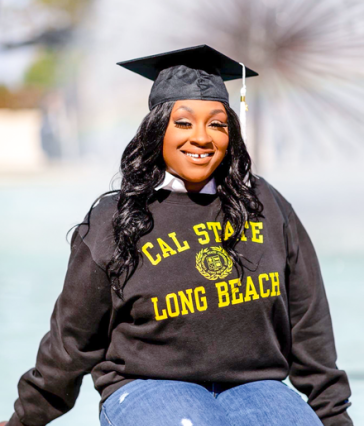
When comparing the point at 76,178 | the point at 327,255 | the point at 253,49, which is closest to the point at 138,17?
the point at 253,49

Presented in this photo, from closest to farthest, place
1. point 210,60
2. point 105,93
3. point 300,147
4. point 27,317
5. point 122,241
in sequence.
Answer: point 122,241 → point 210,60 → point 27,317 → point 300,147 → point 105,93

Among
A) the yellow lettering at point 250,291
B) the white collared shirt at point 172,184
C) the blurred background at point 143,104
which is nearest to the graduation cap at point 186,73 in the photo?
the white collared shirt at point 172,184

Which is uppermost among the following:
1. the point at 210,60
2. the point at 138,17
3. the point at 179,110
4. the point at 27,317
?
the point at 138,17

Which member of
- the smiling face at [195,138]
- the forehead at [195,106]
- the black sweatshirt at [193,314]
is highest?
the forehead at [195,106]

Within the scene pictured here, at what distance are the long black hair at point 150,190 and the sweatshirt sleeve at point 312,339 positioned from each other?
154 millimetres

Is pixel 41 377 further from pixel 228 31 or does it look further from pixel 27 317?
pixel 228 31

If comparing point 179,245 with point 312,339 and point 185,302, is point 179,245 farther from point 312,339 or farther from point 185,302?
point 312,339

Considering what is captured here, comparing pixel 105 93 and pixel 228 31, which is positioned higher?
pixel 228 31

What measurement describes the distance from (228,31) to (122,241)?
4.28m

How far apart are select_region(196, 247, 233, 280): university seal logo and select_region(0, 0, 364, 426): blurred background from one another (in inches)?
120

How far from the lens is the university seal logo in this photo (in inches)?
60.3

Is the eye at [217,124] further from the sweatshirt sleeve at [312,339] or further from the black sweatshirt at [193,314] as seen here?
the sweatshirt sleeve at [312,339]

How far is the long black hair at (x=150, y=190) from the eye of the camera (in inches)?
61.0

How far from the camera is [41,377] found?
66.6 inches
